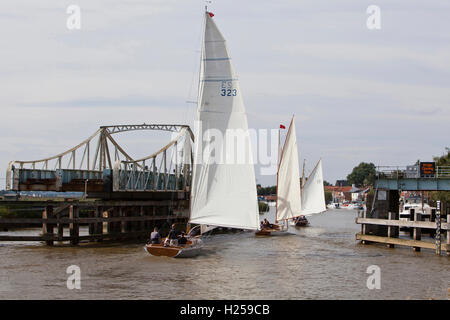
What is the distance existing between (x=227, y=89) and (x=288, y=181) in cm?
3269

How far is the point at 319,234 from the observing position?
67750 mm

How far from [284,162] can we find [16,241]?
2980 centimetres

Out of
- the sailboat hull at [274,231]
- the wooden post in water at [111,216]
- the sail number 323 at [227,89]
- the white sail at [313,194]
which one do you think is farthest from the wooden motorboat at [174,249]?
the white sail at [313,194]

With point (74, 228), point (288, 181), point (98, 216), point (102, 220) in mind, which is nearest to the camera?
point (74, 228)

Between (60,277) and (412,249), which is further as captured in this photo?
(412,249)

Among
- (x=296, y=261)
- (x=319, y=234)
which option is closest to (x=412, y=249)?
(x=296, y=261)

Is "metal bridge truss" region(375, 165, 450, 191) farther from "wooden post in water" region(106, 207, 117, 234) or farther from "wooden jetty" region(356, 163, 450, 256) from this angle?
"wooden post in water" region(106, 207, 117, 234)

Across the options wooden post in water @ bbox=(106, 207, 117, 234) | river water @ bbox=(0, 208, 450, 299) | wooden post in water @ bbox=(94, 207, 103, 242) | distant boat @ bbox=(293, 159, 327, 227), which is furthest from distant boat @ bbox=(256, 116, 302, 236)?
wooden post in water @ bbox=(94, 207, 103, 242)

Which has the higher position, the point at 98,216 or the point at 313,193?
the point at 313,193

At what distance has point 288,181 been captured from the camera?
67.5 meters

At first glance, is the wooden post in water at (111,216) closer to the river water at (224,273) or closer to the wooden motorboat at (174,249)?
the river water at (224,273)

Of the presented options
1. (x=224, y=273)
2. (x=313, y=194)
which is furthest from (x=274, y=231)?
(x=224, y=273)

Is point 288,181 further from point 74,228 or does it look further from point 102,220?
point 74,228
